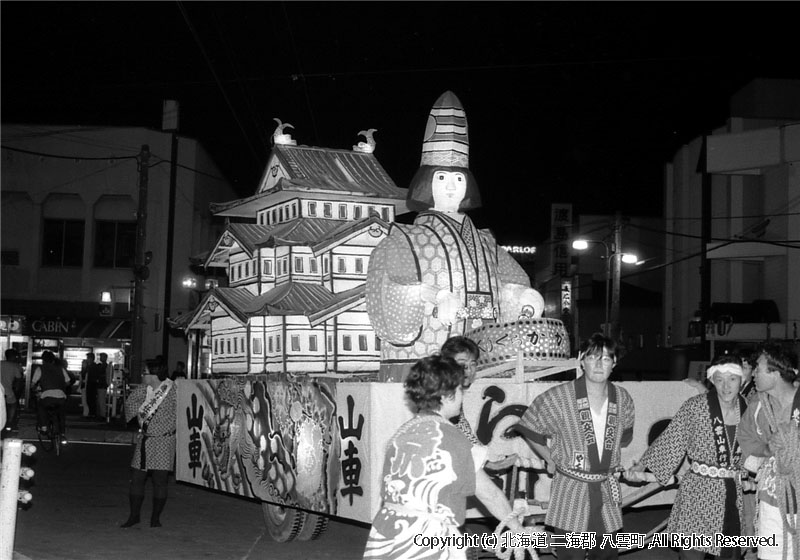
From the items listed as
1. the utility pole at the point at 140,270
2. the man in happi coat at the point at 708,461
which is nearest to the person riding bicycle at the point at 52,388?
the utility pole at the point at 140,270

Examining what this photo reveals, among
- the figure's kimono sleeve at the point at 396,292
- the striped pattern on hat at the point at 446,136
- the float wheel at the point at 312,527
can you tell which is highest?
the striped pattern on hat at the point at 446,136

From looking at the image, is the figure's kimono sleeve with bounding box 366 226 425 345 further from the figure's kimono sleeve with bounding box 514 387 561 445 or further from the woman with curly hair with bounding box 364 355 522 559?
the woman with curly hair with bounding box 364 355 522 559

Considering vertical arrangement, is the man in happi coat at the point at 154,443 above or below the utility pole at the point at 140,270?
below

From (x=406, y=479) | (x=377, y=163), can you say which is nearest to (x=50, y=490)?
(x=377, y=163)

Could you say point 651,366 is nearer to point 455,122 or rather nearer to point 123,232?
point 123,232

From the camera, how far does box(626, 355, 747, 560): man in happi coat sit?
20.0ft

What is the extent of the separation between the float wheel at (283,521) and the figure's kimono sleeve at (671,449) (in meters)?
4.32

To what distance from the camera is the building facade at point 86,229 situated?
35.5 meters

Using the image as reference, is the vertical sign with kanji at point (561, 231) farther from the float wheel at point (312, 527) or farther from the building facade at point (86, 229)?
the float wheel at point (312, 527)

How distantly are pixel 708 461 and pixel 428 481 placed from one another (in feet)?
9.18

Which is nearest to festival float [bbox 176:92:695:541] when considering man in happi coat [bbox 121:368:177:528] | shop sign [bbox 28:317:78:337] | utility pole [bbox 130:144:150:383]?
man in happi coat [bbox 121:368:177:528]

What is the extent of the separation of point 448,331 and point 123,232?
30.2m

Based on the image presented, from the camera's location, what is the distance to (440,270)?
8352 millimetres

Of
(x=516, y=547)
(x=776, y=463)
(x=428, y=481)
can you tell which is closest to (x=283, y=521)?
(x=776, y=463)
